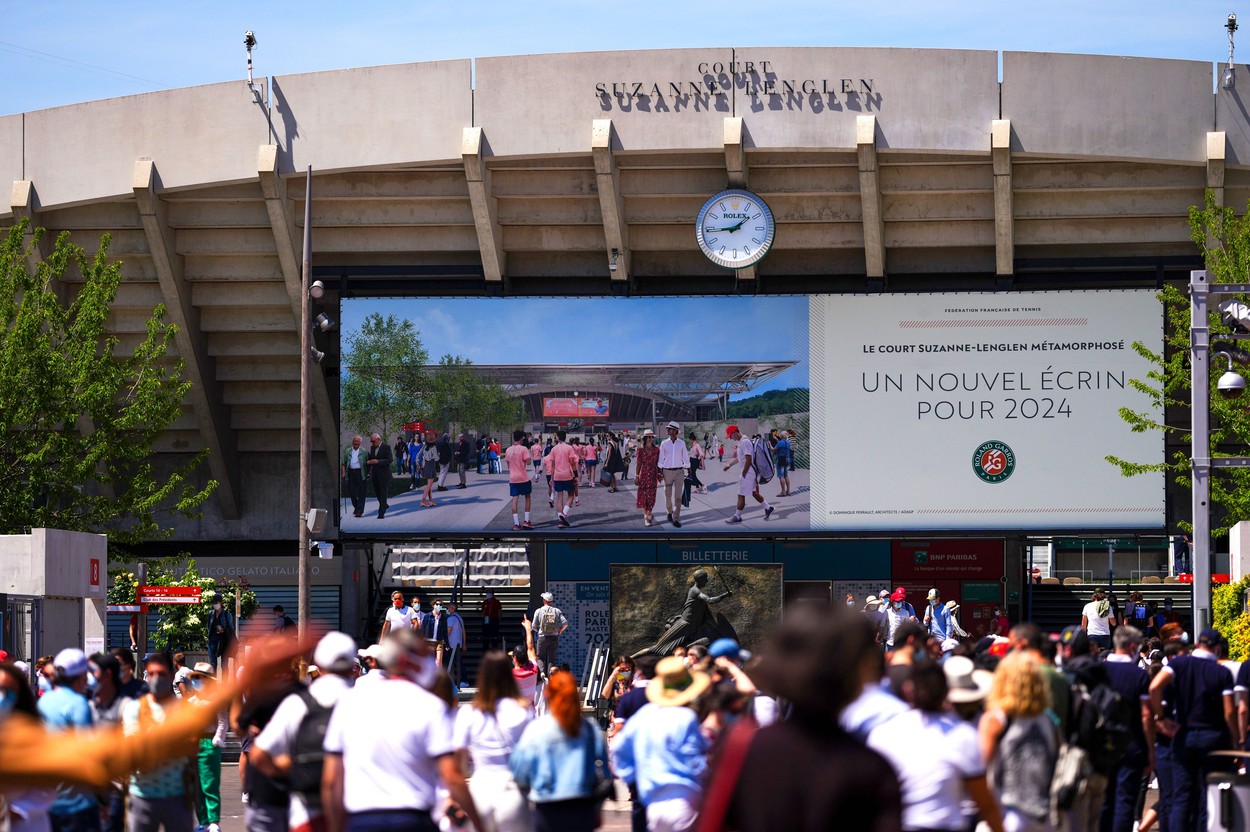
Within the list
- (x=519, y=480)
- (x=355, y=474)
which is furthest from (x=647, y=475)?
(x=355, y=474)

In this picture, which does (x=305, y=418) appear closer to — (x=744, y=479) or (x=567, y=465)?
(x=567, y=465)

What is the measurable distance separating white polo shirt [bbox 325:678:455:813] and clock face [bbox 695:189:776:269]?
2333 centimetres

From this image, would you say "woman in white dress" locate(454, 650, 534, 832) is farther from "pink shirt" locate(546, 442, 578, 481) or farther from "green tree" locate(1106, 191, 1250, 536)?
"pink shirt" locate(546, 442, 578, 481)

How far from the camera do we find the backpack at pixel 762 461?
31188 millimetres

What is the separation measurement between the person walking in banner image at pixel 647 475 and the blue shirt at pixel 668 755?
73.3 feet

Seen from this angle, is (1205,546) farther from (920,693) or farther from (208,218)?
(208,218)

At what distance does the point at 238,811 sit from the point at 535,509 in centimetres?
1597

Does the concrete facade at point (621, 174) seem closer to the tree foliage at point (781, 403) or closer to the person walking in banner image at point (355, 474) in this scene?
the person walking in banner image at point (355, 474)

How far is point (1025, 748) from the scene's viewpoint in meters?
8.38

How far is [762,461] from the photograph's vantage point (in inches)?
1228

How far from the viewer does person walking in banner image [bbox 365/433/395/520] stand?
3172cm

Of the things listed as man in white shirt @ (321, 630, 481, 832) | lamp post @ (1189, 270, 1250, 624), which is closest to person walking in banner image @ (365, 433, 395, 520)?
lamp post @ (1189, 270, 1250, 624)

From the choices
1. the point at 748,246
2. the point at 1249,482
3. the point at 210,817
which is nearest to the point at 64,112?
the point at 748,246

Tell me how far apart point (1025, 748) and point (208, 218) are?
82.2 ft
